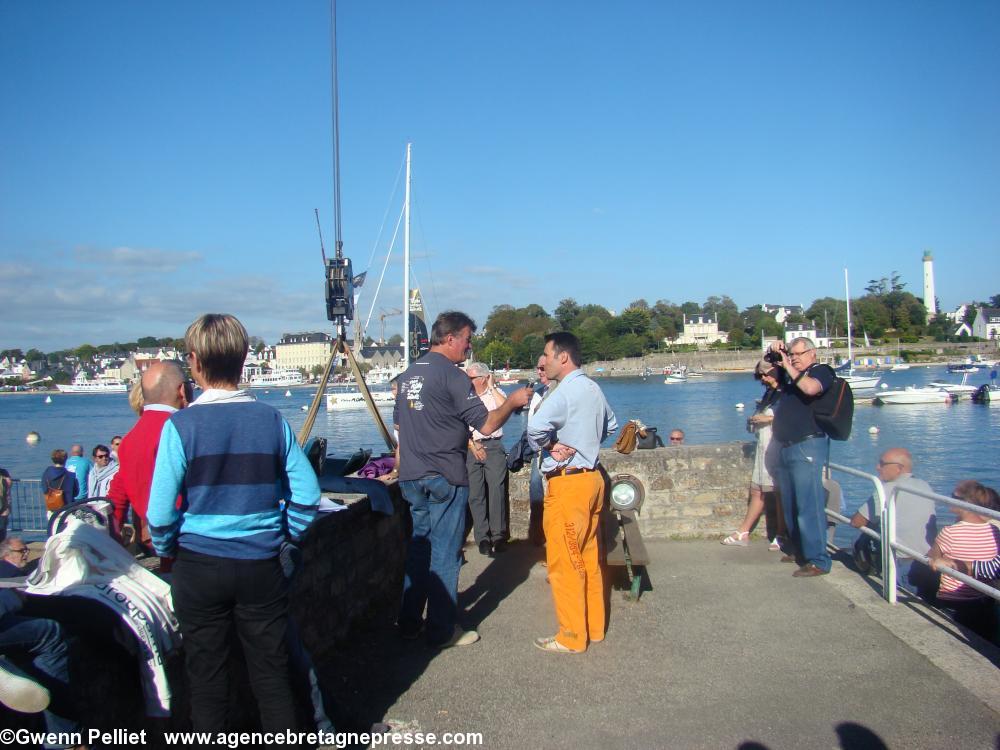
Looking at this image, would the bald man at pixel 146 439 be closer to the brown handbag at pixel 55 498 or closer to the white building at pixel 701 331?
the brown handbag at pixel 55 498

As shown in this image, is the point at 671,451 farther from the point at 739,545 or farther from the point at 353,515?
the point at 353,515

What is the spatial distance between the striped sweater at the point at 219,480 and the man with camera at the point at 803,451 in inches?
172

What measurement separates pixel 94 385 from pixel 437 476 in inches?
5874

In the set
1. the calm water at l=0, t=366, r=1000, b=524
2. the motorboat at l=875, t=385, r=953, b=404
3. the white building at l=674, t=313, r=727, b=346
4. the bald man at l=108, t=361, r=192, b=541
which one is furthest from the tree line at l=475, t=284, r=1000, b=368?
the bald man at l=108, t=361, r=192, b=541

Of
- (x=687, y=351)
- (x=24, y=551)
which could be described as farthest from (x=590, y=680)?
(x=687, y=351)

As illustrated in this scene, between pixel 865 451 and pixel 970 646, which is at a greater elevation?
pixel 970 646

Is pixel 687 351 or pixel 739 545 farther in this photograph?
pixel 687 351

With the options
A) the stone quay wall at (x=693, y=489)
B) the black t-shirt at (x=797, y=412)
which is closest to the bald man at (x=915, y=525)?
the black t-shirt at (x=797, y=412)

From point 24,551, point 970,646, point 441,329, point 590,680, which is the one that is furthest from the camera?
point 24,551

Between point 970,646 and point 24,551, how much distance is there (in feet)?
24.3

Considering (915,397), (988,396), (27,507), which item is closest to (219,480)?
(27,507)

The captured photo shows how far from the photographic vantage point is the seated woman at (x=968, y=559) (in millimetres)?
4984

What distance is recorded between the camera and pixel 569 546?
436 cm

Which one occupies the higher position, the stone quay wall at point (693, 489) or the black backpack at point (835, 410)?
the black backpack at point (835, 410)
